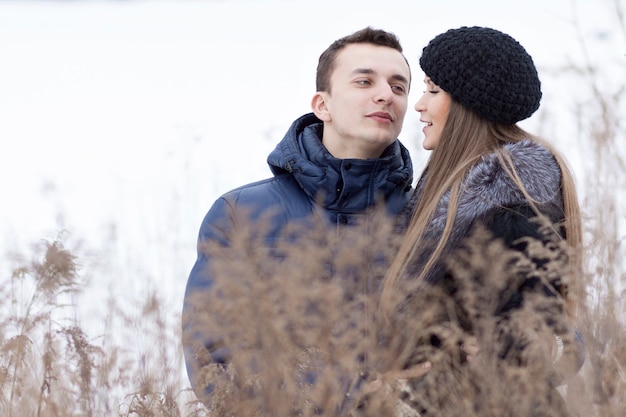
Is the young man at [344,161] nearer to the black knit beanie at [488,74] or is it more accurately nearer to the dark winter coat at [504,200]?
the black knit beanie at [488,74]

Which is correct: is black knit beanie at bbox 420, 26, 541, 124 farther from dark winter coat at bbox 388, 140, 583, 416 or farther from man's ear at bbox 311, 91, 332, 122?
man's ear at bbox 311, 91, 332, 122

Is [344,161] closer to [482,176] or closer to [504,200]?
[482,176]

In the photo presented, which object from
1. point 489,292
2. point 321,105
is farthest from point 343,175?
point 489,292

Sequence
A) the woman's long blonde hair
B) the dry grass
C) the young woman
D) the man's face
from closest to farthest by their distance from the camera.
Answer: the dry grass, the young woman, the woman's long blonde hair, the man's face

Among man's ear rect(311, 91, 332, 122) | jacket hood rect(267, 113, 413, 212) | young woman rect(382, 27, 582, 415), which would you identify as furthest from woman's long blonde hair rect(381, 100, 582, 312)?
man's ear rect(311, 91, 332, 122)

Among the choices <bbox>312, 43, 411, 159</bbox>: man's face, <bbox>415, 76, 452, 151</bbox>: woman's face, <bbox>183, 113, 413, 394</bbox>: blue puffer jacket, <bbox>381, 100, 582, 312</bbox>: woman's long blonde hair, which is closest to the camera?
<bbox>381, 100, 582, 312</bbox>: woman's long blonde hair

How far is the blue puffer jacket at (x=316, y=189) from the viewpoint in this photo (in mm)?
3510

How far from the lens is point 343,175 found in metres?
3.56

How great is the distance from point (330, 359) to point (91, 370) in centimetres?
95

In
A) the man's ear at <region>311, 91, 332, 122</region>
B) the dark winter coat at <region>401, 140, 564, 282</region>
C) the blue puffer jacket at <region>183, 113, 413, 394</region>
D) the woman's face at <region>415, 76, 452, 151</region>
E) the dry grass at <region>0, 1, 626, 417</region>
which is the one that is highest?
the man's ear at <region>311, 91, 332, 122</region>

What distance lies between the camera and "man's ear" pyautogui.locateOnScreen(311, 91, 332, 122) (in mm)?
3861

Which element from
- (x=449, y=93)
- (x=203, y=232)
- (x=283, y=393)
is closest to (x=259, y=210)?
(x=203, y=232)

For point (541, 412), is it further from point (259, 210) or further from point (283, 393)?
point (259, 210)

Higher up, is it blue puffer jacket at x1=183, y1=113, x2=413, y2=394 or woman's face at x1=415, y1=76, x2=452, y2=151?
woman's face at x1=415, y1=76, x2=452, y2=151
